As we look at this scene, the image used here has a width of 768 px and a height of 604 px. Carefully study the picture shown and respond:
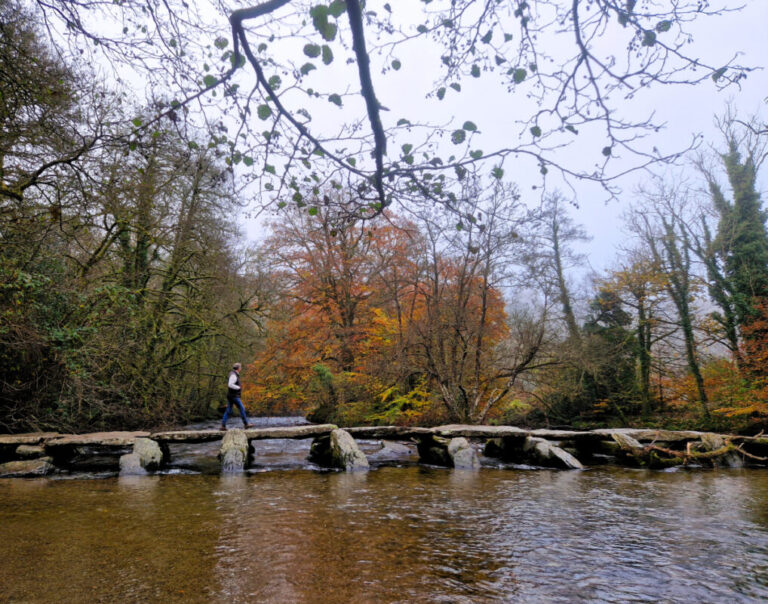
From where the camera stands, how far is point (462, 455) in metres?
9.40

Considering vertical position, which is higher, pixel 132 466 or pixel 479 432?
pixel 479 432

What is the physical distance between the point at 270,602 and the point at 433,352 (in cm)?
1112

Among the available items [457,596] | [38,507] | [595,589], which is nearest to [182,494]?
[38,507]

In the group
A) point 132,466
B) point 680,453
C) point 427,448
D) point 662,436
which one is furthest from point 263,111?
point 662,436

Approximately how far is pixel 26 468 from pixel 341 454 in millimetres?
5677

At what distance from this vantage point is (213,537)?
14.0 feet

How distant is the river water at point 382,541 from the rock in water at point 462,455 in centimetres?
201

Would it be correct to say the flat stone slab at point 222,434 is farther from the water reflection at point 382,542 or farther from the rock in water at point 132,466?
the water reflection at point 382,542

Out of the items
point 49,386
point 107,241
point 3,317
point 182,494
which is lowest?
point 182,494

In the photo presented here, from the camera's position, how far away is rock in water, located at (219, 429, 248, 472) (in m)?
8.79

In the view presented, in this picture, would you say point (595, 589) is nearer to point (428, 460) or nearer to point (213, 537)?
point (213, 537)

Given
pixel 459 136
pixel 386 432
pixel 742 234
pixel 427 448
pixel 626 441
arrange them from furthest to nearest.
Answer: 1. pixel 742 234
2. pixel 386 432
3. pixel 427 448
4. pixel 626 441
5. pixel 459 136

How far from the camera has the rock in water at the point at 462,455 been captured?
30.5 ft

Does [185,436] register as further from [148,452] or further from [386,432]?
[386,432]
